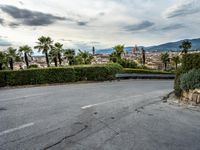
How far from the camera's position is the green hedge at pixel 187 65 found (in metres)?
9.90

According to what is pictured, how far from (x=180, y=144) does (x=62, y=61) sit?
215 ft

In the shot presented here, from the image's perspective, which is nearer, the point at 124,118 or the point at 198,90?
the point at 124,118

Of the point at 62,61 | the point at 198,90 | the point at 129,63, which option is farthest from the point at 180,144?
the point at 62,61

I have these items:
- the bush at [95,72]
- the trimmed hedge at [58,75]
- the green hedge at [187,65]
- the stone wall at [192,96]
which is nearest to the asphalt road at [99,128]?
the stone wall at [192,96]

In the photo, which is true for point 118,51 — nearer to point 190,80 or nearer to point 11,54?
point 11,54

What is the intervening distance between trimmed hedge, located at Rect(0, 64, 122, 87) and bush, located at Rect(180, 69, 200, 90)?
12.9 metres

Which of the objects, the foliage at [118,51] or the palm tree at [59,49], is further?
the palm tree at [59,49]

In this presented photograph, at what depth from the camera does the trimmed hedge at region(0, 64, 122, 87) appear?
18.3m

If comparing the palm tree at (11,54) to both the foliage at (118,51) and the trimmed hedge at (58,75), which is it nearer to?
the foliage at (118,51)

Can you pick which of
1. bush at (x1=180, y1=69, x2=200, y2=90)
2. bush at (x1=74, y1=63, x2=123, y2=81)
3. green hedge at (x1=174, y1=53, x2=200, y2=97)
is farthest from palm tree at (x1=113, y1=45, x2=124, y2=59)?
bush at (x1=180, y1=69, x2=200, y2=90)

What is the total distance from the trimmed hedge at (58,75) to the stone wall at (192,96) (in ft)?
42.5

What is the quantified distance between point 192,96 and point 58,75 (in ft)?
44.6

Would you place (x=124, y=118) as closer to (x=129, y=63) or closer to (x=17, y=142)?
(x=17, y=142)

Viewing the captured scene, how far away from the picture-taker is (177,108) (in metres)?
8.30
